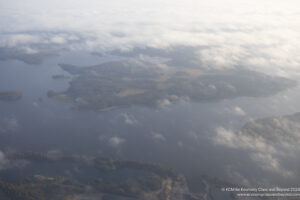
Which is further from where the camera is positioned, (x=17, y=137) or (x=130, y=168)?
(x=17, y=137)

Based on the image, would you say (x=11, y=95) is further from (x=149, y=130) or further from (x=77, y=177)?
(x=77, y=177)

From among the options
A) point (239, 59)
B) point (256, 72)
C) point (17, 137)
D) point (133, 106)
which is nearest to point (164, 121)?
point (133, 106)

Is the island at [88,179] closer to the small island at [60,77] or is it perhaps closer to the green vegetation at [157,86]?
the green vegetation at [157,86]

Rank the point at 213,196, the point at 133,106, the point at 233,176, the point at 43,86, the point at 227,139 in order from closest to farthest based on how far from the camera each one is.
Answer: the point at 213,196 → the point at 233,176 → the point at 227,139 → the point at 133,106 → the point at 43,86

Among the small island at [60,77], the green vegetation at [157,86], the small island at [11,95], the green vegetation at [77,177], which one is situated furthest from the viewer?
the small island at [60,77]

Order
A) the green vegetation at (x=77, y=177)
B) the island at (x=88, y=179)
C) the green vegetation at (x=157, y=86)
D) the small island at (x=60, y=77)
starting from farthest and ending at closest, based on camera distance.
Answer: the small island at (x=60, y=77)
the green vegetation at (x=157, y=86)
the green vegetation at (x=77, y=177)
the island at (x=88, y=179)

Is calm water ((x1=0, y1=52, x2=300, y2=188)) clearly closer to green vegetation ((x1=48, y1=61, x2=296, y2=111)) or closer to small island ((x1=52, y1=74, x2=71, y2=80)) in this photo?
green vegetation ((x1=48, y1=61, x2=296, y2=111))

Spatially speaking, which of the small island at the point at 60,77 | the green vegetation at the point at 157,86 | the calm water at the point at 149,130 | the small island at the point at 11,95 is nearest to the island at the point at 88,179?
the calm water at the point at 149,130

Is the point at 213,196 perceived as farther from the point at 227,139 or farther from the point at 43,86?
the point at 43,86
